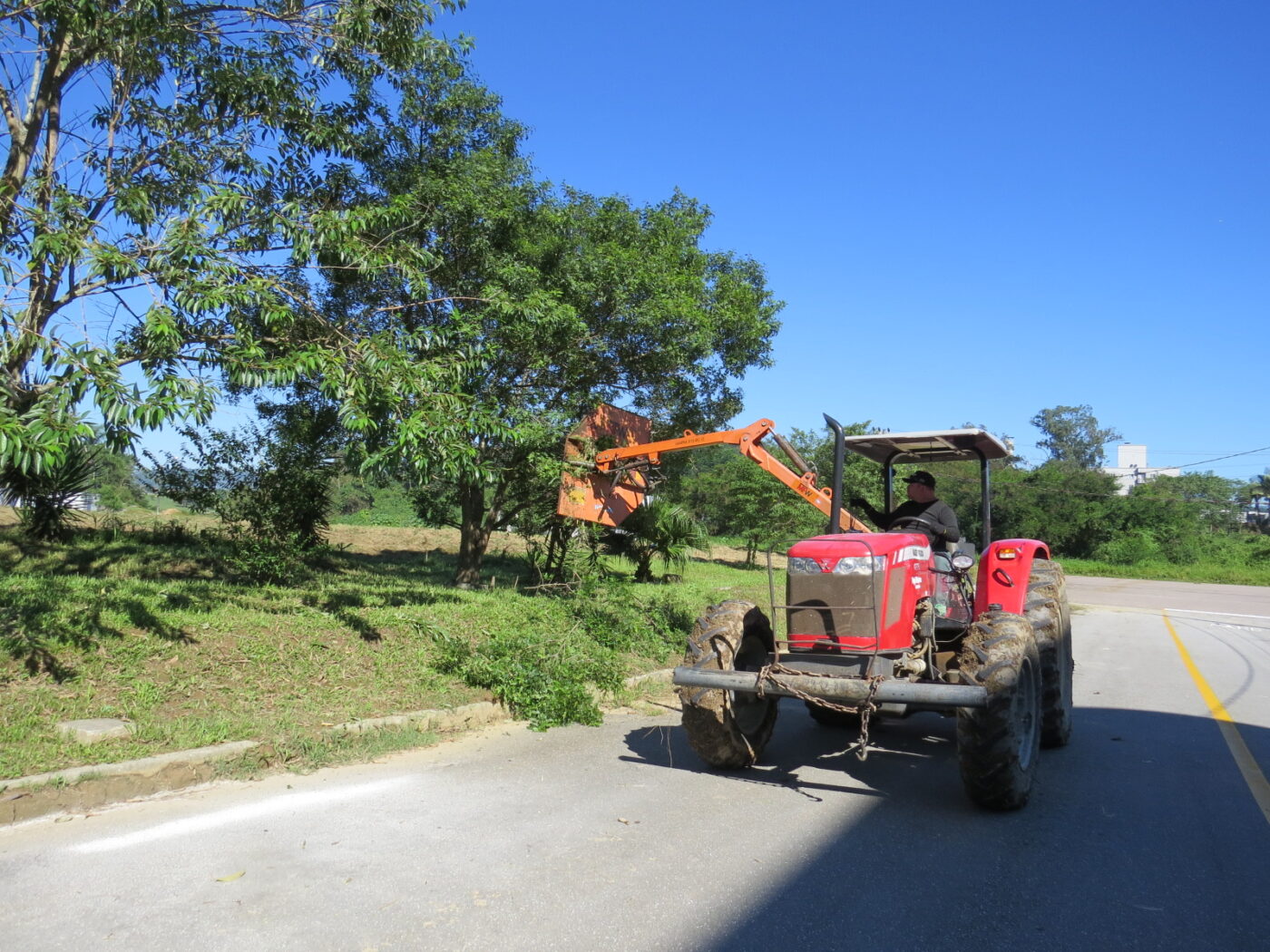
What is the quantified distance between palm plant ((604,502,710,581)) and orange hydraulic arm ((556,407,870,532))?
6.54 meters

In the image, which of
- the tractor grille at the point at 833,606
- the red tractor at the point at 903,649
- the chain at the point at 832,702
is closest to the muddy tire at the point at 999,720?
the red tractor at the point at 903,649

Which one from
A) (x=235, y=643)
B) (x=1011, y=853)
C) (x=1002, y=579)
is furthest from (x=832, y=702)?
(x=235, y=643)

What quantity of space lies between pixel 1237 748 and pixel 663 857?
5.54m

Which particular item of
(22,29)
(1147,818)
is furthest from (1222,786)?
(22,29)

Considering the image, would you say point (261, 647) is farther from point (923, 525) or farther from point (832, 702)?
point (923, 525)

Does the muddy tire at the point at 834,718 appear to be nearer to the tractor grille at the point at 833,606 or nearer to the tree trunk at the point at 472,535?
the tractor grille at the point at 833,606

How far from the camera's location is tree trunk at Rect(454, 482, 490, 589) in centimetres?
1327

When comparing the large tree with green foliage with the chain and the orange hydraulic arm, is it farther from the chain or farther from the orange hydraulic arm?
the chain

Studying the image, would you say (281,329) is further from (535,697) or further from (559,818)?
(559,818)

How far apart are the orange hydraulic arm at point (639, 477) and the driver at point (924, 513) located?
0.57 meters

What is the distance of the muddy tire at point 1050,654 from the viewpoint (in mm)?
7195

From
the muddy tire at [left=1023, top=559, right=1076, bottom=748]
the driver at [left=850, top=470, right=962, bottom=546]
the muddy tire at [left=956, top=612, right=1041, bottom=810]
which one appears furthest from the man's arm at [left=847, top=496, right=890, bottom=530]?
the muddy tire at [left=956, top=612, right=1041, bottom=810]

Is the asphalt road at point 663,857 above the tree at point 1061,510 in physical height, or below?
below

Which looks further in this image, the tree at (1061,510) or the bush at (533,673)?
the tree at (1061,510)
